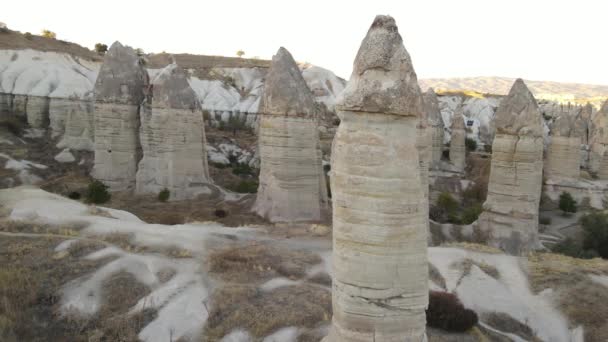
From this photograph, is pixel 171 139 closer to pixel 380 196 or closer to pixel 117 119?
pixel 117 119

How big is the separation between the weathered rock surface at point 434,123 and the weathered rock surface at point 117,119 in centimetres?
1516

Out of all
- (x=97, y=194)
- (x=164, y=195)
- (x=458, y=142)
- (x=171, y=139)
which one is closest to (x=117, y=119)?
(x=171, y=139)

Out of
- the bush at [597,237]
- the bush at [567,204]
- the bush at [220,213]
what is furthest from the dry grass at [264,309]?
the bush at [567,204]

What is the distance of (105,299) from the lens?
Answer: 22.9ft

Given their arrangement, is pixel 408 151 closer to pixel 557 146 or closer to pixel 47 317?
pixel 47 317

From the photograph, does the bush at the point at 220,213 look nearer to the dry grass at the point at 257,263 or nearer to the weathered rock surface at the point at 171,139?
the weathered rock surface at the point at 171,139

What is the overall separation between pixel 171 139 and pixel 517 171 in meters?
10.6

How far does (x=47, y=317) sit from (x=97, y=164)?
11033 mm

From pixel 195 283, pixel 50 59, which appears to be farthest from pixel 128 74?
pixel 50 59

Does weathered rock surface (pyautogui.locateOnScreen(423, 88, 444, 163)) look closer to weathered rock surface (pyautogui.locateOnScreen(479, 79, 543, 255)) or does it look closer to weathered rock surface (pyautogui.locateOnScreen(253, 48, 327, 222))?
weathered rock surface (pyautogui.locateOnScreen(479, 79, 543, 255))

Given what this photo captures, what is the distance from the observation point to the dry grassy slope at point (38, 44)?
32156 millimetres

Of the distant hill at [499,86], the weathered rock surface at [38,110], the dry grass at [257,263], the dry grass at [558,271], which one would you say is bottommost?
the dry grass at [558,271]

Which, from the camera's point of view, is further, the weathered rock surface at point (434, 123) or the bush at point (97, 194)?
the weathered rock surface at point (434, 123)

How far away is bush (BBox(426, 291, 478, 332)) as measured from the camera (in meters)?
6.64
